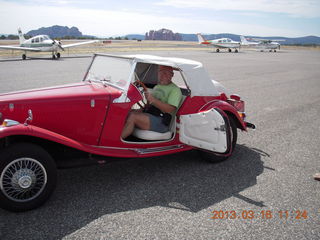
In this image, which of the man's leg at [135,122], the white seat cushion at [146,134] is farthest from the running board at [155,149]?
the man's leg at [135,122]

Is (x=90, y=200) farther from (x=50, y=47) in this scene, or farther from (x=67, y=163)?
(x=50, y=47)

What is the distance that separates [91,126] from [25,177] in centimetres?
103

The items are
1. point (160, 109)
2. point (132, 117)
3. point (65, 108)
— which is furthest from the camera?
point (160, 109)

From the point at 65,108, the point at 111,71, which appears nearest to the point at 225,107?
the point at 111,71

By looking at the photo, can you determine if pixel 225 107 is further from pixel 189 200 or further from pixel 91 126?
pixel 91 126

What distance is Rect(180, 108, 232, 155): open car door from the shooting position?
4.21m

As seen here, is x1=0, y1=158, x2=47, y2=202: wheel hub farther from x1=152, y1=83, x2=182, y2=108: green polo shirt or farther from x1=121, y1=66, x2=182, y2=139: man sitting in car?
x1=152, y1=83, x2=182, y2=108: green polo shirt

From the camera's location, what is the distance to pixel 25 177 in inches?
124

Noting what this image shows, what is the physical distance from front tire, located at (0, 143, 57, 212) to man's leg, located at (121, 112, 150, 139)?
1.17 m

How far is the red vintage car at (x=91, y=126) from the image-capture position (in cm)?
318

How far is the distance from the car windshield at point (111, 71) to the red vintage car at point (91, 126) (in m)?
0.02

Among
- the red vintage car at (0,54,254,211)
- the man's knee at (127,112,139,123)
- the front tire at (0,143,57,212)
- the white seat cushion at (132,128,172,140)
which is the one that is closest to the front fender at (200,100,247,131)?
the red vintage car at (0,54,254,211)

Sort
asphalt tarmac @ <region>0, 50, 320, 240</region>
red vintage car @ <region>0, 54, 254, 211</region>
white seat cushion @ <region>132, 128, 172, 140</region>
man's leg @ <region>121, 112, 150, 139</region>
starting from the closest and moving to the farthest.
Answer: asphalt tarmac @ <region>0, 50, 320, 240</region>
red vintage car @ <region>0, 54, 254, 211</region>
man's leg @ <region>121, 112, 150, 139</region>
white seat cushion @ <region>132, 128, 172, 140</region>

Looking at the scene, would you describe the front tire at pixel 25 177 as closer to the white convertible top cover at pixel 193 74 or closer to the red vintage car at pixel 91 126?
the red vintage car at pixel 91 126
